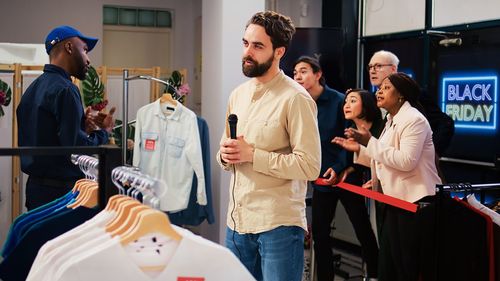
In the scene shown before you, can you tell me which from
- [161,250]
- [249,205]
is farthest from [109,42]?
[161,250]

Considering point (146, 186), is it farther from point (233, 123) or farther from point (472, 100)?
point (472, 100)

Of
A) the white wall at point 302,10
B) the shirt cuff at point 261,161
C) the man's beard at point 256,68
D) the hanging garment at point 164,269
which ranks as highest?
the white wall at point 302,10

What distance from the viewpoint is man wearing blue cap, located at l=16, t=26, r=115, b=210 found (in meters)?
2.88

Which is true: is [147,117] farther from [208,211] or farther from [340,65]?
[340,65]

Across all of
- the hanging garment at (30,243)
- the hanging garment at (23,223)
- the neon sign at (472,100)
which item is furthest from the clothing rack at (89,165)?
the neon sign at (472,100)

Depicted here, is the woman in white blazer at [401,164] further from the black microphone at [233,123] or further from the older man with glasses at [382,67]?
the black microphone at [233,123]

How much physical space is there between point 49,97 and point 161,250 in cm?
176

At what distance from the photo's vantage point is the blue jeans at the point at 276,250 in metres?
2.50

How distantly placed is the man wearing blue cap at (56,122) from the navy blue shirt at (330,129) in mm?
1602

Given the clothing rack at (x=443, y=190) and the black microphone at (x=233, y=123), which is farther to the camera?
the clothing rack at (x=443, y=190)

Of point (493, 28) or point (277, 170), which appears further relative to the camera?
point (493, 28)

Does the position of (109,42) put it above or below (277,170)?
above

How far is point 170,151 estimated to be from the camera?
493cm

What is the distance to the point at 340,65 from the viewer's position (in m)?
5.65
